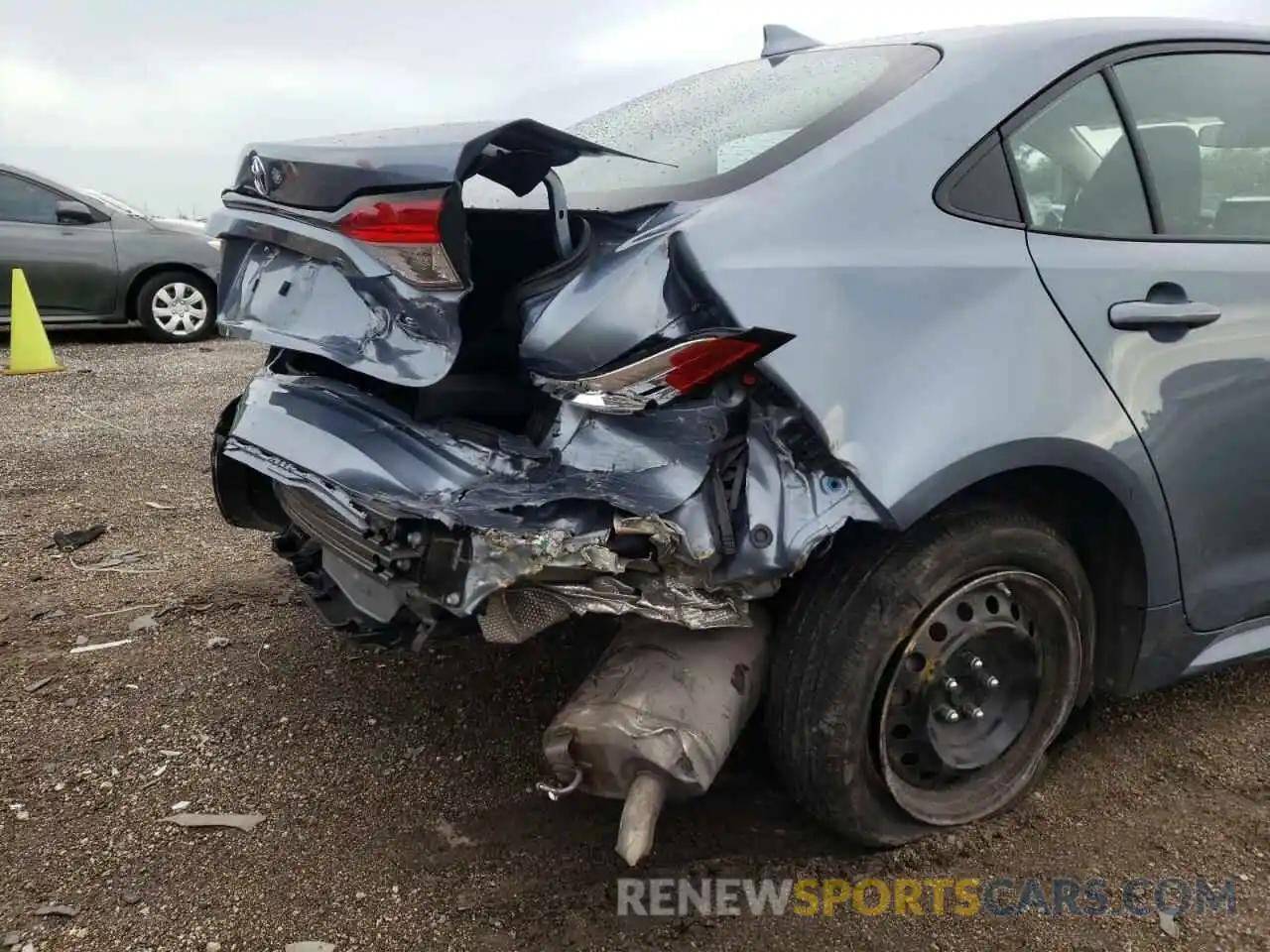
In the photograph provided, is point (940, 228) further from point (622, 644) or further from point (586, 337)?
point (622, 644)

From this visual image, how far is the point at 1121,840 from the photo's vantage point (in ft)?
7.81

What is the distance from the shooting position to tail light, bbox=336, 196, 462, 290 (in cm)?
205

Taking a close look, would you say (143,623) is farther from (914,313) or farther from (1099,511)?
(1099,511)

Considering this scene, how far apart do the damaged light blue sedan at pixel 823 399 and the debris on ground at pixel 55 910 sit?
2.65 ft

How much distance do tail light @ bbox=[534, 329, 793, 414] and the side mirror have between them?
8444 millimetres

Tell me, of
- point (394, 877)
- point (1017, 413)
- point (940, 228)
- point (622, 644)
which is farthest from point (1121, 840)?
point (394, 877)

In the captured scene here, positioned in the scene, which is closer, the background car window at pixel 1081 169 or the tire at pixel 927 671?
the tire at pixel 927 671

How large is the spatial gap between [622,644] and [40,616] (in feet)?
7.58

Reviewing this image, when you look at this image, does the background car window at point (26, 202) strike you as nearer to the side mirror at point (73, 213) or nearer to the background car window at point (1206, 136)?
the side mirror at point (73, 213)

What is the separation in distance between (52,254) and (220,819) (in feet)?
25.8

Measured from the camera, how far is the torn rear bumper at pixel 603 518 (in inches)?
76.2

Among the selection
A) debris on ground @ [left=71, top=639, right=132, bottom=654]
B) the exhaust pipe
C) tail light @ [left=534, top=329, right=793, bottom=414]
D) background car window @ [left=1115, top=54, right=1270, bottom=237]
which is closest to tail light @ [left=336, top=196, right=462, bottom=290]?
tail light @ [left=534, top=329, right=793, bottom=414]

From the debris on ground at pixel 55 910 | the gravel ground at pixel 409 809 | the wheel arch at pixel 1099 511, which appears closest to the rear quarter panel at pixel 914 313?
the wheel arch at pixel 1099 511

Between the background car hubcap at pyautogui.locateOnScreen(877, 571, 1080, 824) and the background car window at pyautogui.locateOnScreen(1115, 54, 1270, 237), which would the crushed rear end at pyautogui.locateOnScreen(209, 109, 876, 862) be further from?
the background car window at pyautogui.locateOnScreen(1115, 54, 1270, 237)
